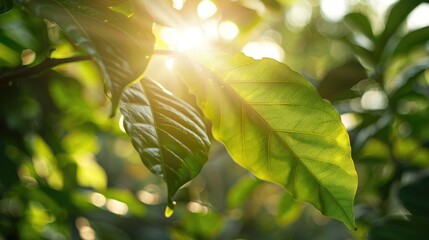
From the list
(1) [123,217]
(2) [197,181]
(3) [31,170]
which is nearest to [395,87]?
(1) [123,217]

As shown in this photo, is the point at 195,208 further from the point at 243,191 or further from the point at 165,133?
the point at 165,133

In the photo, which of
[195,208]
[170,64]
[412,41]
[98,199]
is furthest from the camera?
[195,208]

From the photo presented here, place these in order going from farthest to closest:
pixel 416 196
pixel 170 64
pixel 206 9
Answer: pixel 416 196 < pixel 206 9 < pixel 170 64

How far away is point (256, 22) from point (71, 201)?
57 centimetres

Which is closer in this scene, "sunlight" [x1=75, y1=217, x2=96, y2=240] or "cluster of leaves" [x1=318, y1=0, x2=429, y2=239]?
"cluster of leaves" [x1=318, y1=0, x2=429, y2=239]

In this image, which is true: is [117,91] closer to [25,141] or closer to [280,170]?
[280,170]

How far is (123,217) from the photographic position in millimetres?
1576

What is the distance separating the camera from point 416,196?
1.23 meters

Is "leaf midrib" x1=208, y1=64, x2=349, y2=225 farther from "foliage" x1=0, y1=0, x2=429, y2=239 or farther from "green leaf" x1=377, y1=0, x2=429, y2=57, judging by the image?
"green leaf" x1=377, y1=0, x2=429, y2=57

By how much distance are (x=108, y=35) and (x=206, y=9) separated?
0.54 m

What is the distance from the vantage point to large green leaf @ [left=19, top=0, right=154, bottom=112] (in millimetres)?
550

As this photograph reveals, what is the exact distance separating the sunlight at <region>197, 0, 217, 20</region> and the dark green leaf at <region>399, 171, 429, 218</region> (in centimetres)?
53

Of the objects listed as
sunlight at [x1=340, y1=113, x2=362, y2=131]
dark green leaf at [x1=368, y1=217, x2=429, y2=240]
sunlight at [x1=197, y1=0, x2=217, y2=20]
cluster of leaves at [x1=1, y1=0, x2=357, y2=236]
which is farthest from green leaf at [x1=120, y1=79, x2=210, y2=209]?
sunlight at [x1=340, y1=113, x2=362, y2=131]

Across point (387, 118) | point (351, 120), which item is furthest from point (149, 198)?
point (387, 118)
